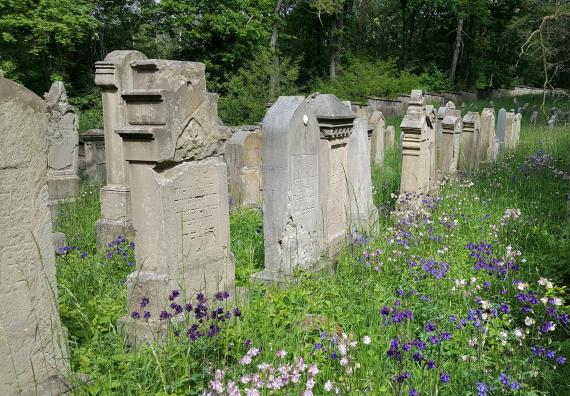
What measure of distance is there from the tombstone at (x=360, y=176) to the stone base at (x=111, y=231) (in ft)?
10.1

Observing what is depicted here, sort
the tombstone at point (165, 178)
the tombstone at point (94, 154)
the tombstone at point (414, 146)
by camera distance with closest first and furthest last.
→ the tombstone at point (165, 178)
the tombstone at point (414, 146)
the tombstone at point (94, 154)

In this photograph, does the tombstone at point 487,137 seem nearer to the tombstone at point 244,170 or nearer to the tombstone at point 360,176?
the tombstone at point 244,170

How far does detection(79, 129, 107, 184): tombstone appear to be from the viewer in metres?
12.1

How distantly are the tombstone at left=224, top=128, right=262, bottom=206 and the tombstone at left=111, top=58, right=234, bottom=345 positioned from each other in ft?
17.1

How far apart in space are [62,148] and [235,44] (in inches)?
691

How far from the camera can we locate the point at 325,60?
127 ft

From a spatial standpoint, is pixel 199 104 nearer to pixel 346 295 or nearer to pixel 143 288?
pixel 143 288

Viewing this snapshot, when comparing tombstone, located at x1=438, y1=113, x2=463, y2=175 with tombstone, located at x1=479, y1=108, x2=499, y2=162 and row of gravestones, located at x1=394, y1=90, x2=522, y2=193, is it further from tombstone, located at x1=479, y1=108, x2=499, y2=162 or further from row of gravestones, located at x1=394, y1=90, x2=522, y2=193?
tombstone, located at x1=479, y1=108, x2=499, y2=162

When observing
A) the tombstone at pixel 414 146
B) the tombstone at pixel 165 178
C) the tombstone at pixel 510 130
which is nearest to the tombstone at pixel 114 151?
the tombstone at pixel 165 178

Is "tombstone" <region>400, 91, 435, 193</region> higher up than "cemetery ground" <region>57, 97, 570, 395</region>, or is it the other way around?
"tombstone" <region>400, 91, 435, 193</region>

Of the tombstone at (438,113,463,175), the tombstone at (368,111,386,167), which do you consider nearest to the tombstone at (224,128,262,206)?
the tombstone at (438,113,463,175)

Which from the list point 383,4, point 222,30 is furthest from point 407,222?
point 383,4

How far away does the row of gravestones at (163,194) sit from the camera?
261cm

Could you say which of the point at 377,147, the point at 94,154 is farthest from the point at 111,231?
the point at 377,147
